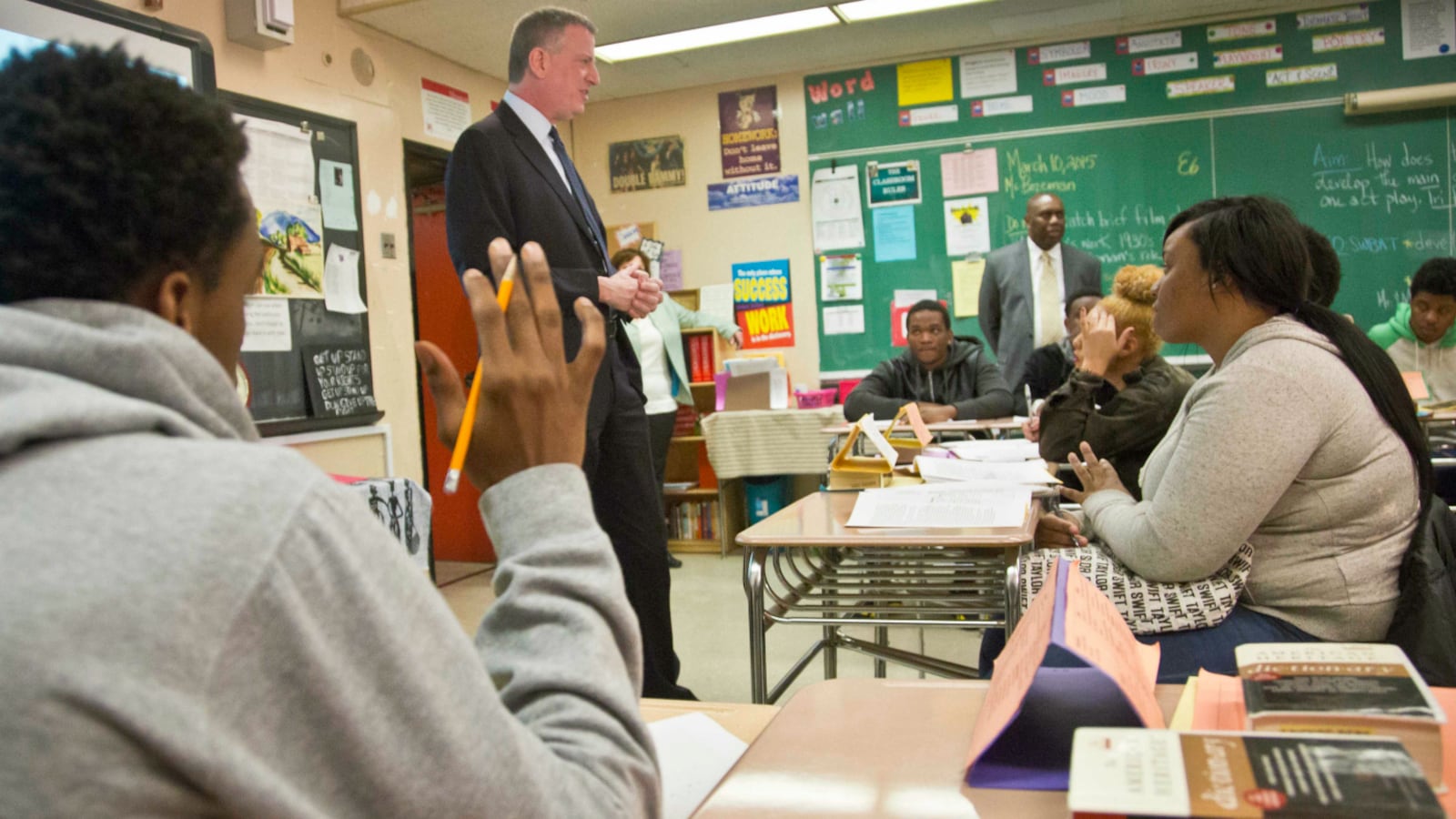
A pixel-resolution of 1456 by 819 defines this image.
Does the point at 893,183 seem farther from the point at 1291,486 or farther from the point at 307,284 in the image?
the point at 1291,486

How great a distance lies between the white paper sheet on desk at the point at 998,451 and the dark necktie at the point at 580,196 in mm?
1058

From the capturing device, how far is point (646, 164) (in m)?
6.16

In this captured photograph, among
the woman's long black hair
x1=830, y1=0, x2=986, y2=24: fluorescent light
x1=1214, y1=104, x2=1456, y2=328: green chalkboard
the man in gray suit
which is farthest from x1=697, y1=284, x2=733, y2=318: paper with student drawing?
the woman's long black hair

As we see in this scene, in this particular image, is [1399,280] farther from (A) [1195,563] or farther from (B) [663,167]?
(A) [1195,563]

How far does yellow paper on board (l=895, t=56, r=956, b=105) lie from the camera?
5578 millimetres

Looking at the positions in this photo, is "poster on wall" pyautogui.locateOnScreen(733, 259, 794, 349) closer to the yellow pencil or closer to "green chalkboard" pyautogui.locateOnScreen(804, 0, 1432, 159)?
"green chalkboard" pyautogui.locateOnScreen(804, 0, 1432, 159)

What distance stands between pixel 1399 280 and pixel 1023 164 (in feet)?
6.23

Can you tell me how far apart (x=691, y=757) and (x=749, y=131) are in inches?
212

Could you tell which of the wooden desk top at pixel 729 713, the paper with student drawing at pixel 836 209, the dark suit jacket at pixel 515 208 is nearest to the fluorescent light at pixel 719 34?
the paper with student drawing at pixel 836 209

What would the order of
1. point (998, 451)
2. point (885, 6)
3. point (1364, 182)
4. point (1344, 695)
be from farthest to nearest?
1. point (1364, 182)
2. point (885, 6)
3. point (998, 451)
4. point (1344, 695)

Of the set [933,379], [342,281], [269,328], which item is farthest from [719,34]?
[269,328]

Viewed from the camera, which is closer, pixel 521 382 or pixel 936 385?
pixel 521 382

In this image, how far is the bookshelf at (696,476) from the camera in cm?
555

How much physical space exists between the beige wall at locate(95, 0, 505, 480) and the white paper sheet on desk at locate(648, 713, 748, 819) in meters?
3.53
